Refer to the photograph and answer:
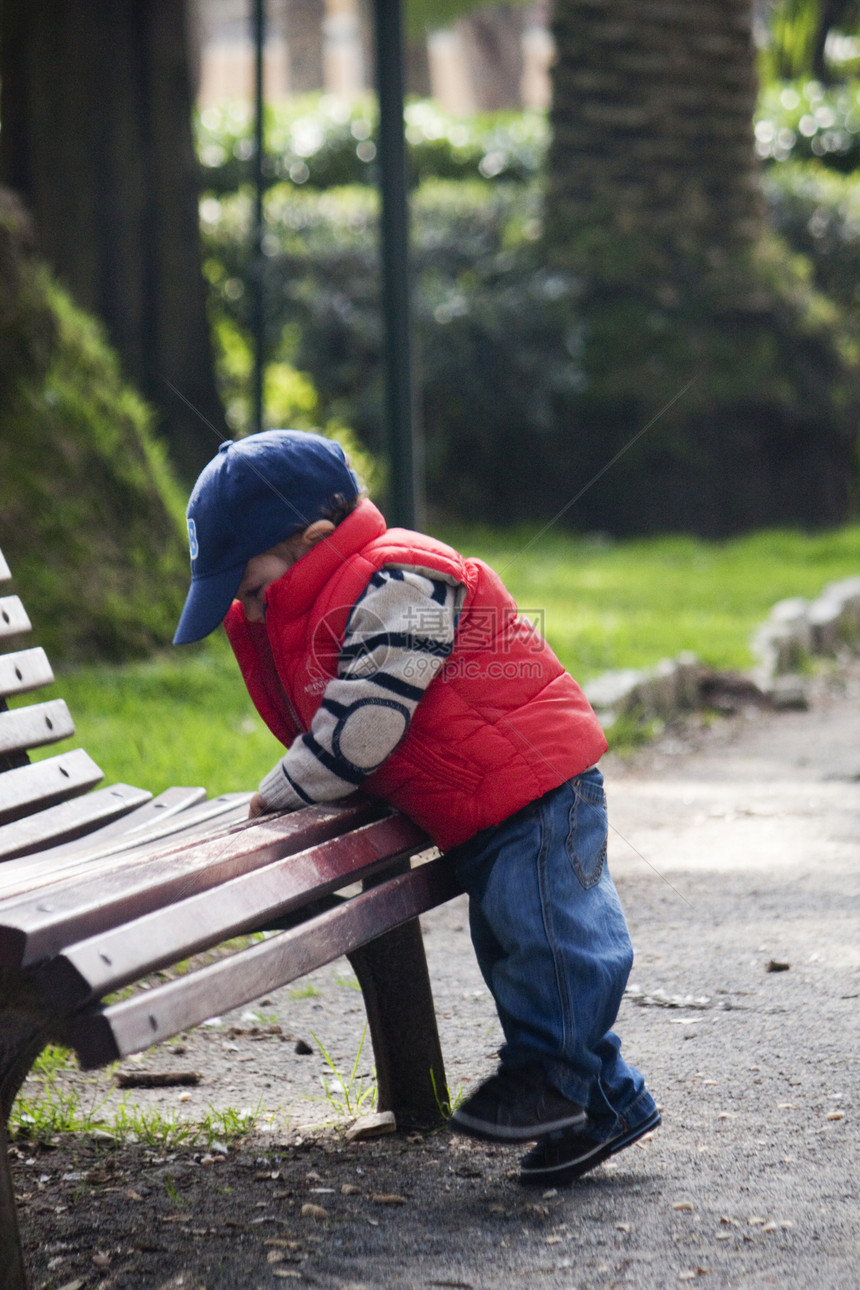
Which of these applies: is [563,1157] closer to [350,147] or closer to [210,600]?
[210,600]

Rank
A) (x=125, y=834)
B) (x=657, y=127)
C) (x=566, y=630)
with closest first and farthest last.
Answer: (x=125, y=834), (x=566, y=630), (x=657, y=127)

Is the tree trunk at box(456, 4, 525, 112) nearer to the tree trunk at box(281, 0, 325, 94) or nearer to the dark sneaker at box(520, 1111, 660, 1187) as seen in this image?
the tree trunk at box(281, 0, 325, 94)

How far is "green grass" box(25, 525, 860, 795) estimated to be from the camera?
185 inches

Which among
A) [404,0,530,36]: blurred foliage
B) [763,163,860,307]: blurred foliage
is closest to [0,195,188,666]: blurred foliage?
[763,163,860,307]: blurred foliage

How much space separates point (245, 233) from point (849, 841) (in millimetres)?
9168

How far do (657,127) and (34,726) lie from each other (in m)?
9.57

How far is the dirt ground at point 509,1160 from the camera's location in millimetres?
2115

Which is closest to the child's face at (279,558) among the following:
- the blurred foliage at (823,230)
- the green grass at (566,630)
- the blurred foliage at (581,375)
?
the green grass at (566,630)

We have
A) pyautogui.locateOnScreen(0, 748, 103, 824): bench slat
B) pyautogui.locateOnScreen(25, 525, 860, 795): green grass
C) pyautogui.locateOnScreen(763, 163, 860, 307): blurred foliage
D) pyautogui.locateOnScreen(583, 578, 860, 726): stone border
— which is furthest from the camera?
pyautogui.locateOnScreen(763, 163, 860, 307): blurred foliage

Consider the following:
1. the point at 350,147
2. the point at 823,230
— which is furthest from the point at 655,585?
the point at 350,147

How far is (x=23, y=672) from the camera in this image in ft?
9.61

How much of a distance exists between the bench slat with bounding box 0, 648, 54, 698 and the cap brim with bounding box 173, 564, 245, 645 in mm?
634

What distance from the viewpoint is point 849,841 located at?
4305mm

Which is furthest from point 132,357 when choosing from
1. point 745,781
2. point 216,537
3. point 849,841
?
point 216,537
